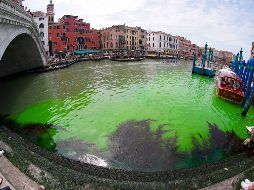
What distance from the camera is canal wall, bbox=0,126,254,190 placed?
838 cm

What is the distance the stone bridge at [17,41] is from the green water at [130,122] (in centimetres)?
520

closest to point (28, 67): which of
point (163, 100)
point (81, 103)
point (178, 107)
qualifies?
point (81, 103)

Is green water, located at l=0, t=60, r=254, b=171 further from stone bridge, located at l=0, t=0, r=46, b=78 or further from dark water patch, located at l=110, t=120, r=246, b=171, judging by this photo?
stone bridge, located at l=0, t=0, r=46, b=78

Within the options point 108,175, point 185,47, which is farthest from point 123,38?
point 108,175

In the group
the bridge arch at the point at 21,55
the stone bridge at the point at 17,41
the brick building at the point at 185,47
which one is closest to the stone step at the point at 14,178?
the stone bridge at the point at 17,41

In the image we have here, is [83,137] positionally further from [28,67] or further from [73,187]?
[28,67]

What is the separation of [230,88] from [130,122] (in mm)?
13818

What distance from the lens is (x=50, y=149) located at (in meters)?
13.3

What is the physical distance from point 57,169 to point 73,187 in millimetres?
1573

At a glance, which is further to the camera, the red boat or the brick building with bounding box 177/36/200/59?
the brick building with bounding box 177/36/200/59

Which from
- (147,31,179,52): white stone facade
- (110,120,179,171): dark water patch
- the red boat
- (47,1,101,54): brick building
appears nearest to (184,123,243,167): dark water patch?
(110,120,179,171): dark water patch

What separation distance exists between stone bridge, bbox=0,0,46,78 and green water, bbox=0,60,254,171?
5.20 meters

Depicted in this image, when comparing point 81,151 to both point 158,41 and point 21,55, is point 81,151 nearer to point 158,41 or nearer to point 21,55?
point 21,55

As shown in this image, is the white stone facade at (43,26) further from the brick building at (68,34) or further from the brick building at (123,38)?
the brick building at (123,38)
